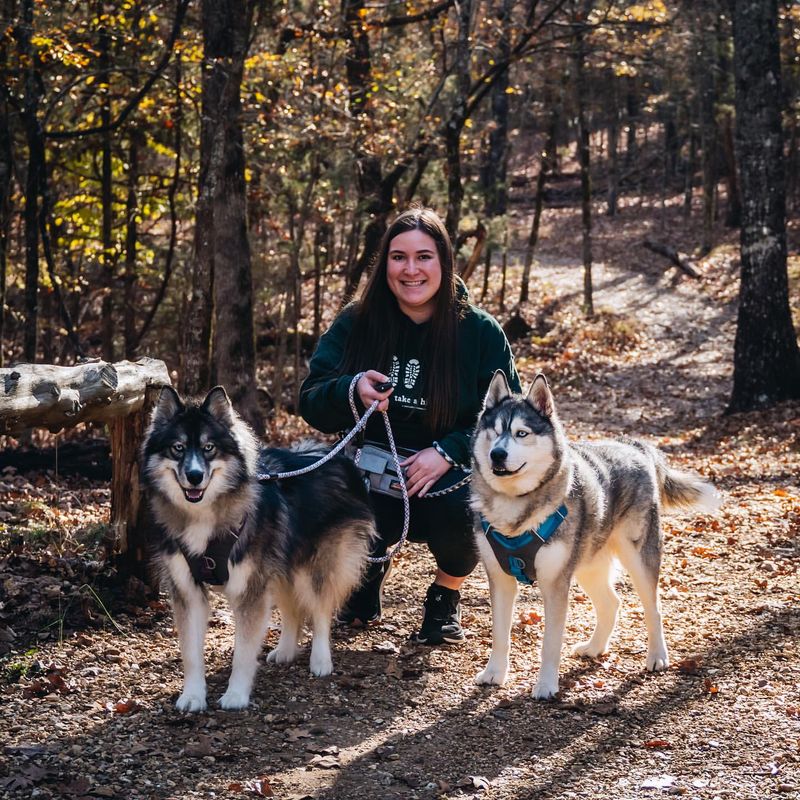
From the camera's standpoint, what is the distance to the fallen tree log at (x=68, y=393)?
4148 mm

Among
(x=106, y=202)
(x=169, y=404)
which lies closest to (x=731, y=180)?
(x=106, y=202)

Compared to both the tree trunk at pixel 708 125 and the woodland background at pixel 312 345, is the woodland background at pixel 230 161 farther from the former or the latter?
the tree trunk at pixel 708 125

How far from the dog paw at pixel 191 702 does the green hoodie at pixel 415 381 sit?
5.69ft

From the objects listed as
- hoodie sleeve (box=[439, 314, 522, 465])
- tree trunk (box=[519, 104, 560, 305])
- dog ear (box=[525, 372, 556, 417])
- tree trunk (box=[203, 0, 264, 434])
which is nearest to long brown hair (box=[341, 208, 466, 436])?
hoodie sleeve (box=[439, 314, 522, 465])

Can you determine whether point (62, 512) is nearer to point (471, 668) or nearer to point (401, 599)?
point (401, 599)

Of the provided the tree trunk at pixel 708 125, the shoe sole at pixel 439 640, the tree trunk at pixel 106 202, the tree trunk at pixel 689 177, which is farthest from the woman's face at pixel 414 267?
the tree trunk at pixel 689 177

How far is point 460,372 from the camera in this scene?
5.39m

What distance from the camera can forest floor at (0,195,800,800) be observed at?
3.74 m

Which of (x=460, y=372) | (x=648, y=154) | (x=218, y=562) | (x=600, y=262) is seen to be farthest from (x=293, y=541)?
(x=648, y=154)

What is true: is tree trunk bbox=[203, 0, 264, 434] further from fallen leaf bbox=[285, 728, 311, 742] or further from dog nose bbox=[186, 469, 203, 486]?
fallen leaf bbox=[285, 728, 311, 742]

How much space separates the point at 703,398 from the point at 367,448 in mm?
9961

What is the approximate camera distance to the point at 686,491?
5328 mm

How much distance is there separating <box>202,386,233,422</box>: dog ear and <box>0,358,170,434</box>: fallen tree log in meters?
0.73

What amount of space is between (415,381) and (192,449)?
5.34ft
